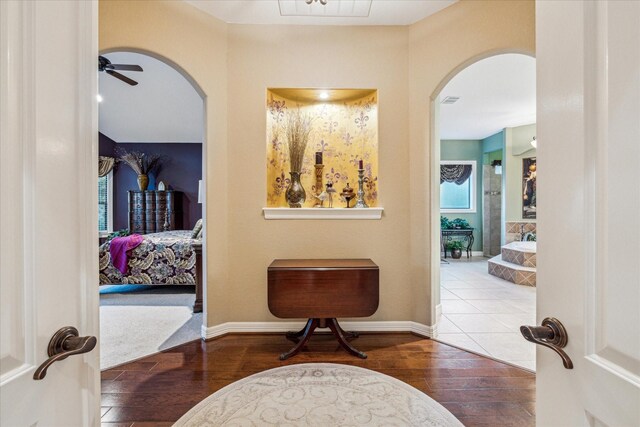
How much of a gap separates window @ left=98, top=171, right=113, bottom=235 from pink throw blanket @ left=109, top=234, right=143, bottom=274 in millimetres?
3367

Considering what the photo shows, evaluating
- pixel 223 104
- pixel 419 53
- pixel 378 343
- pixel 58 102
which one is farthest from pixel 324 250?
pixel 58 102

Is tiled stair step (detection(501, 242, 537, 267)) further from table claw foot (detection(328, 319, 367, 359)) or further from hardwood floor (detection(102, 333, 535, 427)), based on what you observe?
table claw foot (detection(328, 319, 367, 359))

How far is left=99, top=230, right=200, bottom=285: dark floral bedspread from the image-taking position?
3.82m

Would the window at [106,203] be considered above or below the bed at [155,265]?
above

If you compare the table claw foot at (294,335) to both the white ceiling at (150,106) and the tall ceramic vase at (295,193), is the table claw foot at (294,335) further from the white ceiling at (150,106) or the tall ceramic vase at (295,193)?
the white ceiling at (150,106)

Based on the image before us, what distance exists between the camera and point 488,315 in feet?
10.3

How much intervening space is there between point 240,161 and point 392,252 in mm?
1630

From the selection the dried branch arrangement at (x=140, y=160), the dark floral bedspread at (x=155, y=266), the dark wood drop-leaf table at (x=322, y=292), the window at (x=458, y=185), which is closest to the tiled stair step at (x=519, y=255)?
the window at (x=458, y=185)

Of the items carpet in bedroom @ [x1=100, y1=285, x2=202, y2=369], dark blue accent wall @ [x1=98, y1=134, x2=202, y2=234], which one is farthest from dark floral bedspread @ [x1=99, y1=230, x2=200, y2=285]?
dark blue accent wall @ [x1=98, y1=134, x2=202, y2=234]

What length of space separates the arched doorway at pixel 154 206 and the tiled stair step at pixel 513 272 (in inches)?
179

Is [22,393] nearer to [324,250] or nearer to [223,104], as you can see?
[324,250]

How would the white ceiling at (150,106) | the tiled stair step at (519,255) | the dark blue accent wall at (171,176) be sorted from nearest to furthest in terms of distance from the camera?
the tiled stair step at (519,255) < the white ceiling at (150,106) < the dark blue accent wall at (171,176)

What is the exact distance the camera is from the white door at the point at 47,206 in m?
0.46

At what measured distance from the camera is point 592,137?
20.1 inches
